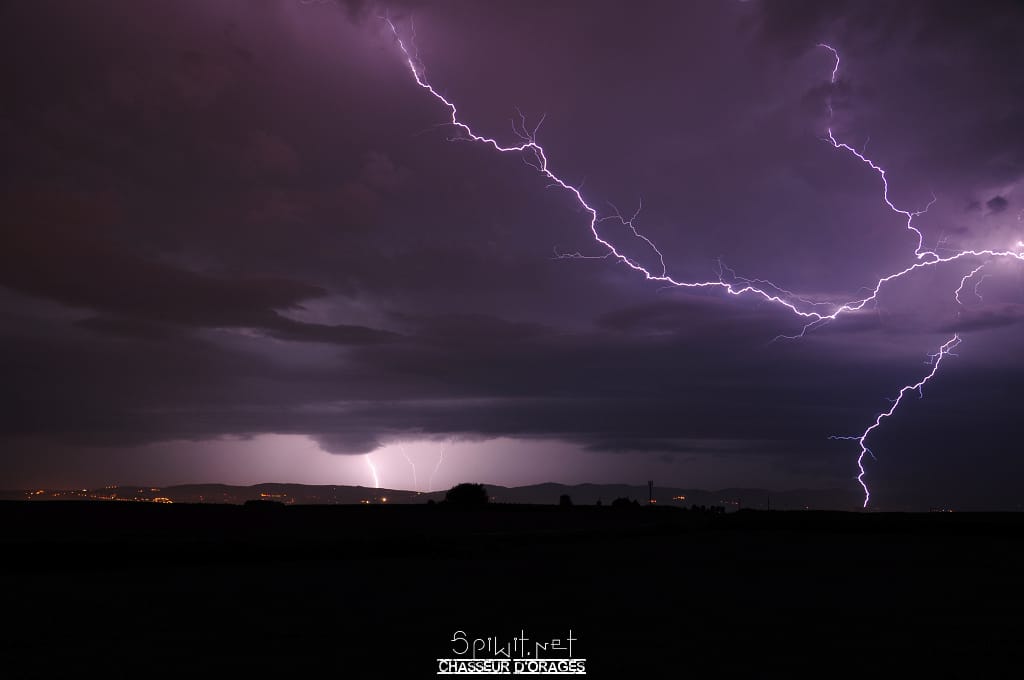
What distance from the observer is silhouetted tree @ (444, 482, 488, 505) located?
4853cm

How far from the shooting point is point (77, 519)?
2455cm

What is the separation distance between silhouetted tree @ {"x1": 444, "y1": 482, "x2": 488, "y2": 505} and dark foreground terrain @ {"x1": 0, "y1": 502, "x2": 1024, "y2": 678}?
2715cm

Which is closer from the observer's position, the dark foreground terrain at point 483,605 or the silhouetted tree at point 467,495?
the dark foreground terrain at point 483,605

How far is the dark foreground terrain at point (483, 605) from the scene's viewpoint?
708cm

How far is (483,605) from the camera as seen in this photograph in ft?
33.4

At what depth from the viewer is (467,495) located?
49281 mm

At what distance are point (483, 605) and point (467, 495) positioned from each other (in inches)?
1560

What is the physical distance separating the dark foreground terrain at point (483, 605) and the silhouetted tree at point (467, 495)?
27.1 meters

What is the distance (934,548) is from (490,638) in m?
18.3

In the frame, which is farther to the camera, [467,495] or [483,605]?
[467,495]

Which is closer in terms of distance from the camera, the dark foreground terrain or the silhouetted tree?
the dark foreground terrain

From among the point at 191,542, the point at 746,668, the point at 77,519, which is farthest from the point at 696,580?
the point at 77,519

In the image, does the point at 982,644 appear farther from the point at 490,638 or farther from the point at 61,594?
the point at 61,594

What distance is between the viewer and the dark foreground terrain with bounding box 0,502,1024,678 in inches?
279
